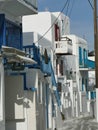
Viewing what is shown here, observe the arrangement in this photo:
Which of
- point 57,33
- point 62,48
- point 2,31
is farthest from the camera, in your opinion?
point 57,33

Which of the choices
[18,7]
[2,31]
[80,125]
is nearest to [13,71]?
[2,31]

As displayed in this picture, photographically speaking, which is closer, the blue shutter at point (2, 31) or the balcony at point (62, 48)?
the blue shutter at point (2, 31)

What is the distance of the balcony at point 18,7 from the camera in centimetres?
1838

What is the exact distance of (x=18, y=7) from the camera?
19406 millimetres

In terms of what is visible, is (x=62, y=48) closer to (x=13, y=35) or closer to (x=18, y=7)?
(x=13, y=35)

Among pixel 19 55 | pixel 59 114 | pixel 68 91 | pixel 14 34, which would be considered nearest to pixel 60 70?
pixel 68 91

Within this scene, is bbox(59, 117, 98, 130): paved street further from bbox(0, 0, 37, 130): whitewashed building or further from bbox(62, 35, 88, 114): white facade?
bbox(62, 35, 88, 114): white facade

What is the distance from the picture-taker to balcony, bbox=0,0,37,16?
18375 millimetres

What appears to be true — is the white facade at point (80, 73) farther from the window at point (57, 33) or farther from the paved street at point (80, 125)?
the paved street at point (80, 125)

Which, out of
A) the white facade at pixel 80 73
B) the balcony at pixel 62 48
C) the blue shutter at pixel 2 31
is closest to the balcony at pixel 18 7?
the blue shutter at pixel 2 31

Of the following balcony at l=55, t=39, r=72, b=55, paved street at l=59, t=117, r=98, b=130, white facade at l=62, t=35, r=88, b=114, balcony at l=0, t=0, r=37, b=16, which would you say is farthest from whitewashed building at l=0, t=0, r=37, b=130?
white facade at l=62, t=35, r=88, b=114

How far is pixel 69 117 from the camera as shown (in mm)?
39438

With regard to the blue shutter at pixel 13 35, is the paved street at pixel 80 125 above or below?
below

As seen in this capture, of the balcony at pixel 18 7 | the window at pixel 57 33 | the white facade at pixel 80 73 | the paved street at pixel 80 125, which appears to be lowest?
the paved street at pixel 80 125
